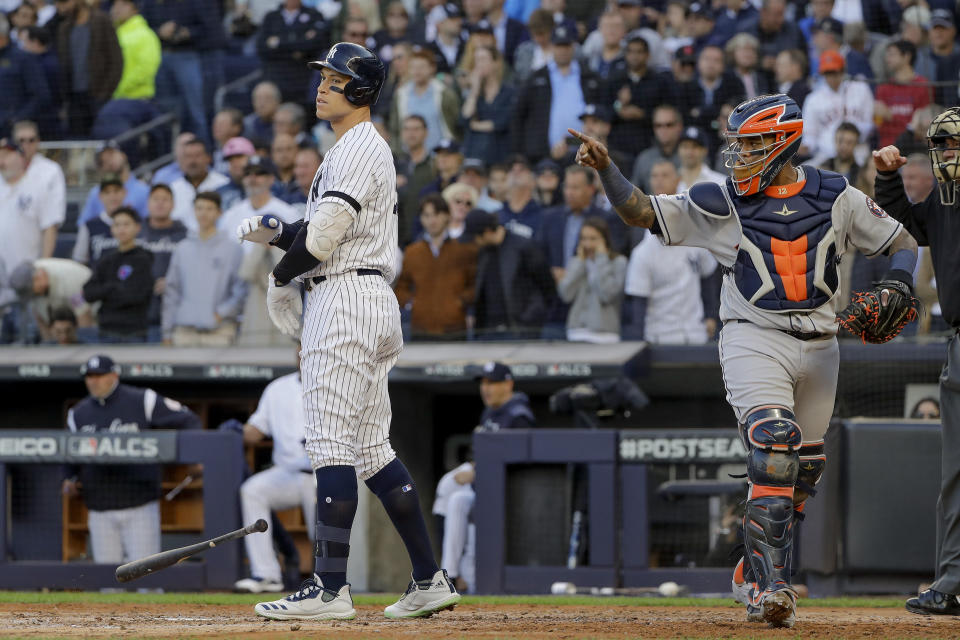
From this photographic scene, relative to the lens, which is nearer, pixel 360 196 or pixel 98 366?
pixel 360 196

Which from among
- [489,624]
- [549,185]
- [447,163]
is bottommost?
[489,624]

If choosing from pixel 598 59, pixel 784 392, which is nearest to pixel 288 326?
pixel 784 392

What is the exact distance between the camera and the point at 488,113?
500 inches

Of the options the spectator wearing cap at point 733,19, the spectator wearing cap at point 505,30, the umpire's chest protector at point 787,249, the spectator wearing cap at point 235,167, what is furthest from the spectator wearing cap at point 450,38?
the umpire's chest protector at point 787,249

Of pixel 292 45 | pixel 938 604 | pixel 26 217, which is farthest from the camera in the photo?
pixel 292 45

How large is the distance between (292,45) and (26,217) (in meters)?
3.28

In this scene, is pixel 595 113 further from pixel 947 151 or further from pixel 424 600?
pixel 424 600

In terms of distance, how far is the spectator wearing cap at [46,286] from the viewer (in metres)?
11.4

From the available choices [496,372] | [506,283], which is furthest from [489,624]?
[506,283]

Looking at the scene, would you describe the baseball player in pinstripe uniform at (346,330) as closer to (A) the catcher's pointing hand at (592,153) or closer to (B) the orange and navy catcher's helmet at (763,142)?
(A) the catcher's pointing hand at (592,153)

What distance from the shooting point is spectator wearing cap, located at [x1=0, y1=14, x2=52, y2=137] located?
14156 millimetres

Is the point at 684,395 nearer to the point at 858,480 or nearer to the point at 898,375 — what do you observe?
the point at 898,375

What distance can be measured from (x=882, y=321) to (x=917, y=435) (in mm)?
Result: 3384

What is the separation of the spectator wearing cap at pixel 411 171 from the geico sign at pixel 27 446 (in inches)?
131
